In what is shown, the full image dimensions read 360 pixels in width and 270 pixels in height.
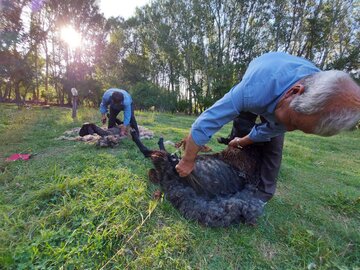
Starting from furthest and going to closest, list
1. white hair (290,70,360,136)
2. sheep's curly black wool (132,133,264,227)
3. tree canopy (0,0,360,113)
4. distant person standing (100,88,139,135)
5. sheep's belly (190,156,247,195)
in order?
tree canopy (0,0,360,113)
distant person standing (100,88,139,135)
sheep's belly (190,156,247,195)
sheep's curly black wool (132,133,264,227)
white hair (290,70,360,136)

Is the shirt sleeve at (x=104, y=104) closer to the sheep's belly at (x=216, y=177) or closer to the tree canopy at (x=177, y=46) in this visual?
the sheep's belly at (x=216, y=177)

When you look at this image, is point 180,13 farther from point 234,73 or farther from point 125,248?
point 125,248

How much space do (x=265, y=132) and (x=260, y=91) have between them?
0.56 metres

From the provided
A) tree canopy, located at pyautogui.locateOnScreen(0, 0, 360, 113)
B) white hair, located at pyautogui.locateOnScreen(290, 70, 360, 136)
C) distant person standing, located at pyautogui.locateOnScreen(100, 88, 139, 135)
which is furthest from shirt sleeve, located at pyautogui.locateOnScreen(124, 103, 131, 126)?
tree canopy, located at pyautogui.locateOnScreen(0, 0, 360, 113)

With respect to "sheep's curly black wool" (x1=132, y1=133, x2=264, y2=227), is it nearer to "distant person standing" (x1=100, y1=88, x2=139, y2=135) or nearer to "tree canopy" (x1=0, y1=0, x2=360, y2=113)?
"distant person standing" (x1=100, y1=88, x2=139, y2=135)

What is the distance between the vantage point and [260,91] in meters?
1.23

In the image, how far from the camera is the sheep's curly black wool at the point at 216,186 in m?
1.72

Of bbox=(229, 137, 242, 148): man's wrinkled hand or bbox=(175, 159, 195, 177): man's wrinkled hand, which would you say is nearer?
bbox=(175, 159, 195, 177): man's wrinkled hand

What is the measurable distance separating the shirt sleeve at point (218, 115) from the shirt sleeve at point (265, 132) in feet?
1.55

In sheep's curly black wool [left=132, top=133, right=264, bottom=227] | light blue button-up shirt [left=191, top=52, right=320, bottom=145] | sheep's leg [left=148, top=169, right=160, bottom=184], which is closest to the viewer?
light blue button-up shirt [left=191, top=52, right=320, bottom=145]

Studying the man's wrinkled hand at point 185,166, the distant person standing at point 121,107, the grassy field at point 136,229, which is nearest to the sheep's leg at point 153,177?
the grassy field at point 136,229

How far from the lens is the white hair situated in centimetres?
99

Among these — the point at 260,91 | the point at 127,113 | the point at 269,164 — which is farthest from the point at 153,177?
the point at 127,113

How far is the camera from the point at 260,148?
2066 mm
